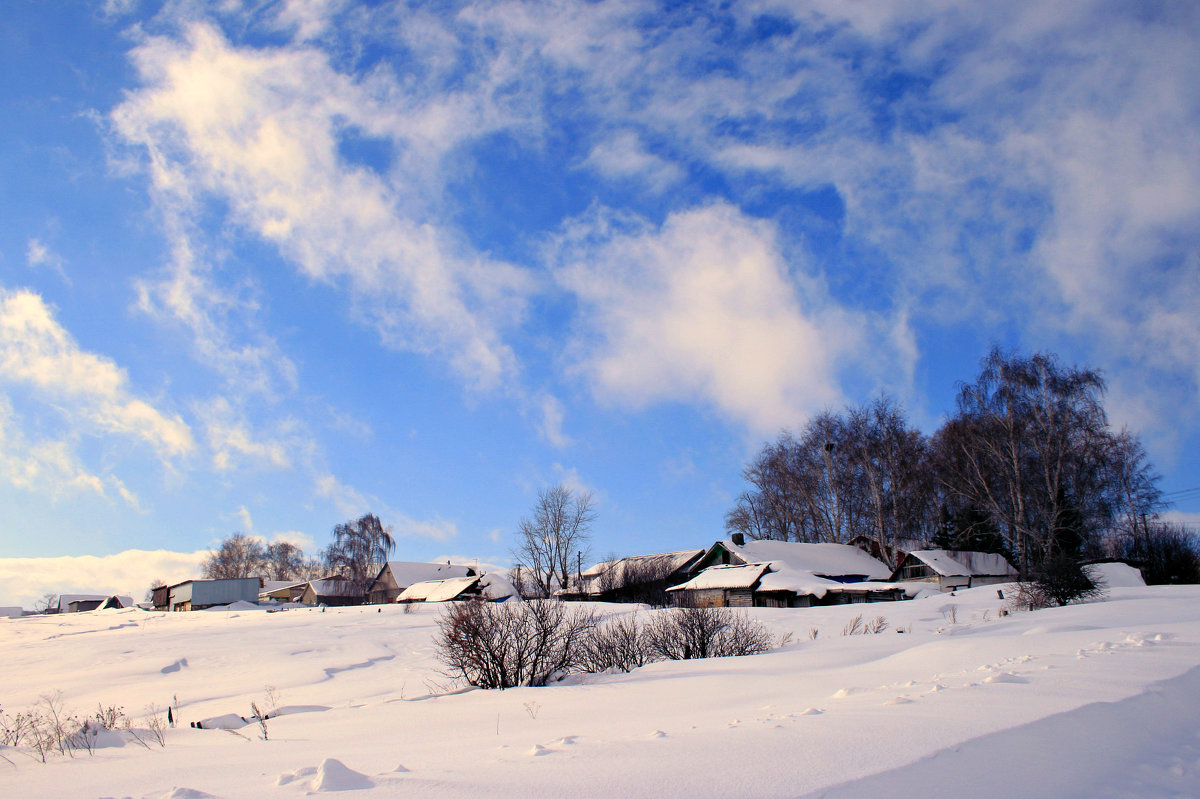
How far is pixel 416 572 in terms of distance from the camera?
69.9 m

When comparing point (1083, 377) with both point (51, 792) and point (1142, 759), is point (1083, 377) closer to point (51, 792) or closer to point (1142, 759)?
point (1142, 759)

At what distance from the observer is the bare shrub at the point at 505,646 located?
12.8 m

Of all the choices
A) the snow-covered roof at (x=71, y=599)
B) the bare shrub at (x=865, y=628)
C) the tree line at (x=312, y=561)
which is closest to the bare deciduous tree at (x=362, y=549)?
the tree line at (x=312, y=561)

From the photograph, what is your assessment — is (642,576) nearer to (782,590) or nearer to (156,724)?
(782,590)

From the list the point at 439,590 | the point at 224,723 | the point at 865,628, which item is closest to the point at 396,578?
the point at 439,590

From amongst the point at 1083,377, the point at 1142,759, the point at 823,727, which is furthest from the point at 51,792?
the point at 1083,377

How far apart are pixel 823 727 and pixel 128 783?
506cm

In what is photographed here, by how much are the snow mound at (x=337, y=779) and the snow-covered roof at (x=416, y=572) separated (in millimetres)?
64796

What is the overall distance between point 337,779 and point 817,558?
41370 millimetres

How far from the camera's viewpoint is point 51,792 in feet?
17.2

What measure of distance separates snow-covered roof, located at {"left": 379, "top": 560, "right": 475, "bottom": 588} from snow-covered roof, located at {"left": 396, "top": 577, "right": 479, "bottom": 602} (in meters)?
8.96

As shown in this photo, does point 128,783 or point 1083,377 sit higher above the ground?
point 1083,377

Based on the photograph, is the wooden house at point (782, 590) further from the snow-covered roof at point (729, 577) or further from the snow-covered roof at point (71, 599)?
the snow-covered roof at point (71, 599)

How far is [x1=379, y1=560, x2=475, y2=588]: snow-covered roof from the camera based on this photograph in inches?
2682
